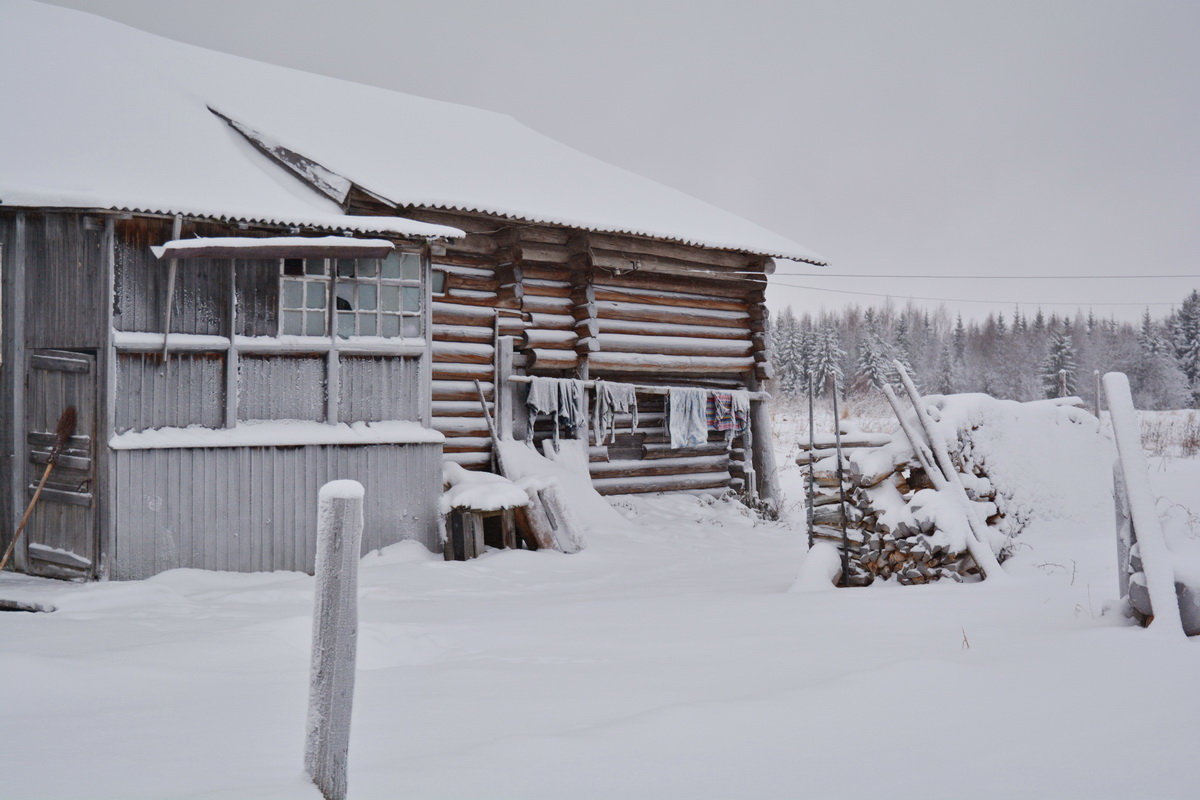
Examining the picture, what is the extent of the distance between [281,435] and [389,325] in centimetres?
184

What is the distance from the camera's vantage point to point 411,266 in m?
10.3

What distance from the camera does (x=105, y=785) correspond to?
270 cm

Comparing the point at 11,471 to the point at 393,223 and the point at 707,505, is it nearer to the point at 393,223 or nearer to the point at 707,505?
the point at 393,223

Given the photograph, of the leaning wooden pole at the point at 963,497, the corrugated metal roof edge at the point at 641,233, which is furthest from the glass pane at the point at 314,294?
the leaning wooden pole at the point at 963,497

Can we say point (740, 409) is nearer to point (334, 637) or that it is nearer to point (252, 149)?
point (252, 149)

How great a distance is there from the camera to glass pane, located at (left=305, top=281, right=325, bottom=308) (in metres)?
9.65

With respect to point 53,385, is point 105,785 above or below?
below

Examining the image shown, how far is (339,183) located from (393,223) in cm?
151

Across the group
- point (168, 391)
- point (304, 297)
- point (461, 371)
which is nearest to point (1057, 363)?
point (461, 371)

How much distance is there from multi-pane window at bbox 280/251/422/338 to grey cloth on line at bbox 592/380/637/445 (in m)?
4.21

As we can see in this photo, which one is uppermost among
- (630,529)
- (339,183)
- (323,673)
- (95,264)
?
(339,183)

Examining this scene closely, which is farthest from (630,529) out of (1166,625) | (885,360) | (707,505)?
(885,360)

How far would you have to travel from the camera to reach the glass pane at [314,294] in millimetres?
9648

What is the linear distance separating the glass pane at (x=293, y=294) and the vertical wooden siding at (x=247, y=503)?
165cm
